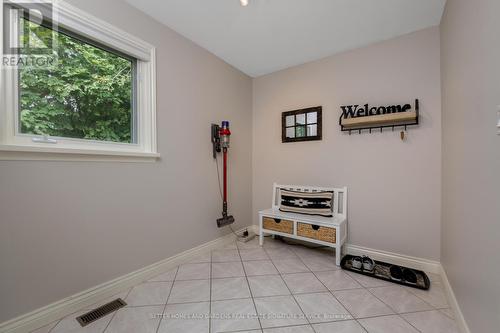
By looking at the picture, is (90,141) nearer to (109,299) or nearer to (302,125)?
(109,299)

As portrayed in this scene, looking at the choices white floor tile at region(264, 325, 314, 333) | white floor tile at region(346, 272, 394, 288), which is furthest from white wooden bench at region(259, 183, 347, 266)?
white floor tile at region(264, 325, 314, 333)

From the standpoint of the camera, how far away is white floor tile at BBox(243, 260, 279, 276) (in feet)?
6.47

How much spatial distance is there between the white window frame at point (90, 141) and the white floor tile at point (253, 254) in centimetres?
142

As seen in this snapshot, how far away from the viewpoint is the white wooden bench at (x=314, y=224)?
2127 millimetres

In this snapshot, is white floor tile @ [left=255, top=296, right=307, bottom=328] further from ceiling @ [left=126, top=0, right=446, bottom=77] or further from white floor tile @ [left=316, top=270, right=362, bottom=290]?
ceiling @ [left=126, top=0, right=446, bottom=77]

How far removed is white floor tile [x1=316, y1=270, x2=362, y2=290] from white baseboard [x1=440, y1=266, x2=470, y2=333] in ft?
1.87

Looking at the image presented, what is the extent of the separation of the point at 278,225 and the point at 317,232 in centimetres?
47

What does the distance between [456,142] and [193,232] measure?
2393 millimetres

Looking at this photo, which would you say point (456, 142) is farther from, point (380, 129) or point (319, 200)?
point (319, 200)

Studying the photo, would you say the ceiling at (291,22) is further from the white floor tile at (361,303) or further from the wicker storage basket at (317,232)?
the white floor tile at (361,303)

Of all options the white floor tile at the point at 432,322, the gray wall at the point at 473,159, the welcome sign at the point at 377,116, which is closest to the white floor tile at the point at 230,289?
the white floor tile at the point at 432,322

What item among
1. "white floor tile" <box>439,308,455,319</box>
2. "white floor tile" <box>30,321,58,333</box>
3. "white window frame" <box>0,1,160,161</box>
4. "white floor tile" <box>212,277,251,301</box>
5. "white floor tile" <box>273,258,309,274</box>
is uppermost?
"white window frame" <box>0,1,160,161</box>

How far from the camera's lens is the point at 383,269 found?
199 centimetres

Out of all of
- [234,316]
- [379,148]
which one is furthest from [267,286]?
[379,148]
